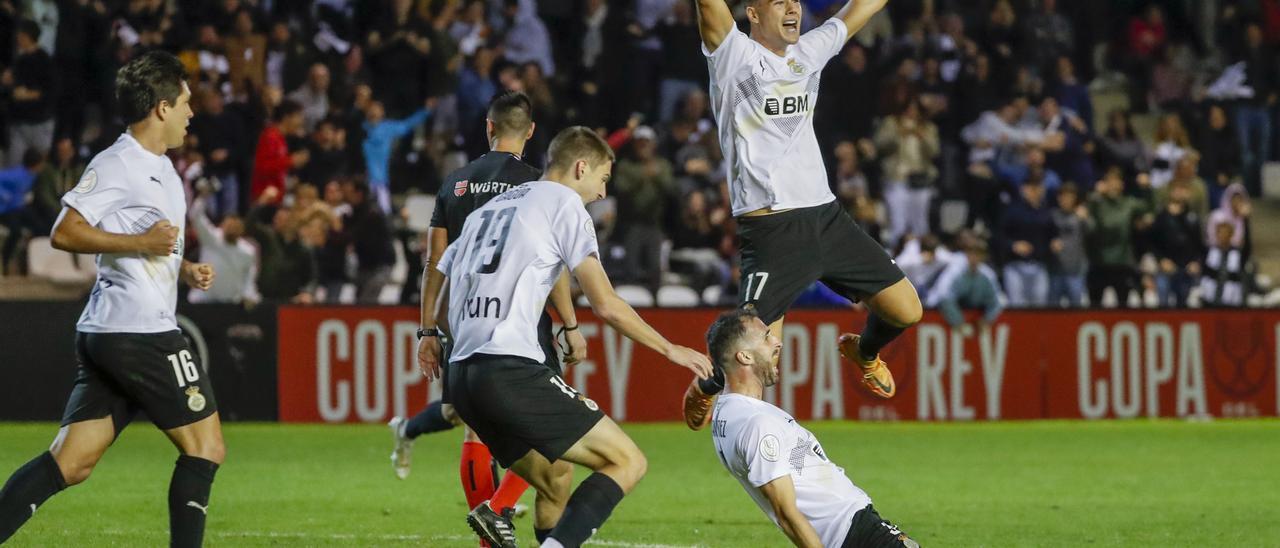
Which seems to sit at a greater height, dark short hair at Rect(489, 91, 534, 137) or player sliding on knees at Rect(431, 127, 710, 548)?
dark short hair at Rect(489, 91, 534, 137)

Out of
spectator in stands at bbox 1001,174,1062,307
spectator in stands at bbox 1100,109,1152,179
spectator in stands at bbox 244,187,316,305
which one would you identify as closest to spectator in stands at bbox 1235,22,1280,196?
spectator in stands at bbox 1100,109,1152,179

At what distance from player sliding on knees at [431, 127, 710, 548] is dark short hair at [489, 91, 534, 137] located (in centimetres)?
159

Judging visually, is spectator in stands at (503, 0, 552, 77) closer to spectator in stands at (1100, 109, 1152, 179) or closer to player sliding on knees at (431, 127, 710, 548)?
spectator in stands at (1100, 109, 1152, 179)

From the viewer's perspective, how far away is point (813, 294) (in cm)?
1850

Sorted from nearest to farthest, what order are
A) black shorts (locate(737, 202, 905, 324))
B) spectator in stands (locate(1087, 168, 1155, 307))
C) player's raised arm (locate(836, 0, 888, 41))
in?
1. black shorts (locate(737, 202, 905, 324))
2. player's raised arm (locate(836, 0, 888, 41))
3. spectator in stands (locate(1087, 168, 1155, 307))

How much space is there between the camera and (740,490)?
12.3m

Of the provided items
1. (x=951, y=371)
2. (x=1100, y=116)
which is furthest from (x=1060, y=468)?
(x=1100, y=116)

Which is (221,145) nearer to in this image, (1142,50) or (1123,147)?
(1123,147)

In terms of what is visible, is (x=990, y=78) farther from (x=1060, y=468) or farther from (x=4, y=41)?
(x=4, y=41)

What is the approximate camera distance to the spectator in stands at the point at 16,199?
61.2ft

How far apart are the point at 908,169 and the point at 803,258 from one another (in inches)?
484

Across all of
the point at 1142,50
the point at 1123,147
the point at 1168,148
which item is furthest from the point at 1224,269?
the point at 1142,50

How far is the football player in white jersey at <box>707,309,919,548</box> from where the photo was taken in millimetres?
6727

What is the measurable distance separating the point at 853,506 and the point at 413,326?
1099cm
